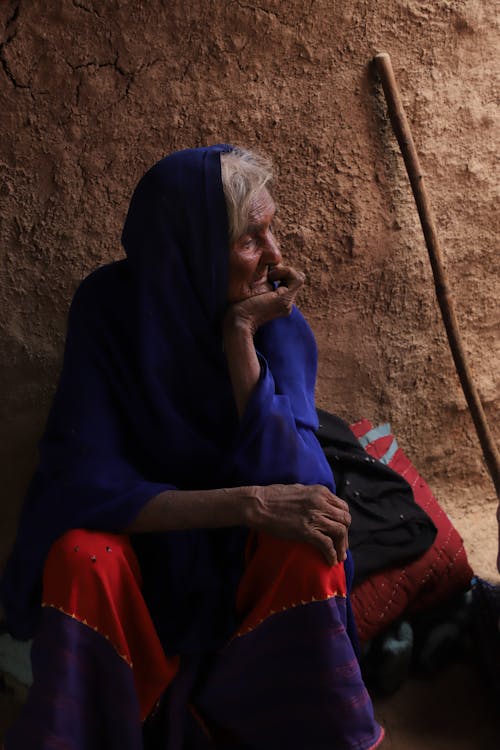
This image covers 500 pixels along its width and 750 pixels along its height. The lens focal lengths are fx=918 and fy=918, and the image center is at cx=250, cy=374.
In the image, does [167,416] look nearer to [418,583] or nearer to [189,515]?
[189,515]

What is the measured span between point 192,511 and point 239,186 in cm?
80

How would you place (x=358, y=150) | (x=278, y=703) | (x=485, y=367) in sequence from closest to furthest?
(x=278, y=703) → (x=358, y=150) → (x=485, y=367)

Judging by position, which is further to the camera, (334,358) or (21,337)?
(334,358)

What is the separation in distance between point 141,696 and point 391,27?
2183mm

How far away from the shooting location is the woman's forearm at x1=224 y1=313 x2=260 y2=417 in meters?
2.31

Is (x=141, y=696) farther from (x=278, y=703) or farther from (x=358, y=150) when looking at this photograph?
(x=358, y=150)

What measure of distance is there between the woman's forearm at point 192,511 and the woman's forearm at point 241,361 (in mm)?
229

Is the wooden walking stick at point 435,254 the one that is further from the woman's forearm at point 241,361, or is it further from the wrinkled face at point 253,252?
the woman's forearm at point 241,361

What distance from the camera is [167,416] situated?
2.36 metres

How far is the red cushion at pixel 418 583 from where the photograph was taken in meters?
2.67

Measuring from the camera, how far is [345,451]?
9.32ft

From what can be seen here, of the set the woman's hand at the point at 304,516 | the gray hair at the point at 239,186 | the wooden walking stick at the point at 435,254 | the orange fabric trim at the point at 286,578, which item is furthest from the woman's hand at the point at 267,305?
the wooden walking stick at the point at 435,254

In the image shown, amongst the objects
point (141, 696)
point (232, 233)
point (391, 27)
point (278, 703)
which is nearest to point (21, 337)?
point (232, 233)

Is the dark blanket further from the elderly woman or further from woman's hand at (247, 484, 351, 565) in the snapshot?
woman's hand at (247, 484, 351, 565)
